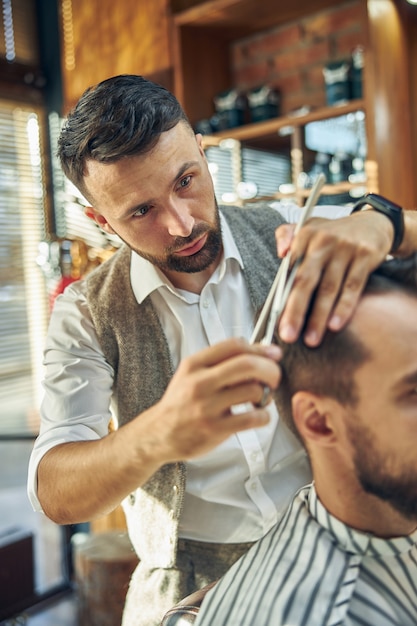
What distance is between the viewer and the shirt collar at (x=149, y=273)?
1.66 metres

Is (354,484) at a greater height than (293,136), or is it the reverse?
(293,136)

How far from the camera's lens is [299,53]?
141 inches

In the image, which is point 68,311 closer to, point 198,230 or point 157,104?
point 198,230

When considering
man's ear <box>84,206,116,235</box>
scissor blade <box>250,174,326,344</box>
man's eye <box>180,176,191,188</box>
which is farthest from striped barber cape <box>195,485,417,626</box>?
man's ear <box>84,206,116,235</box>

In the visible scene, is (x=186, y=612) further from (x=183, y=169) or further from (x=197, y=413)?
(x=183, y=169)

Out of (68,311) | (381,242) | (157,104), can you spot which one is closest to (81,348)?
(68,311)

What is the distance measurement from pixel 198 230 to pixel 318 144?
6.26ft

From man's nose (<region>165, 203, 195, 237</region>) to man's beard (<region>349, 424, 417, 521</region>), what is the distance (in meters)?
0.61

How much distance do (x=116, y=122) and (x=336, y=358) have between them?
703 millimetres

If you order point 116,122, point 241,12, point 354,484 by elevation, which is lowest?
point 354,484

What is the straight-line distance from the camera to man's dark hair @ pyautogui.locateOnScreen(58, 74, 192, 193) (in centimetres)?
142

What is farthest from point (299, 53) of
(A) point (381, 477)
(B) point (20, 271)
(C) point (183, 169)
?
(A) point (381, 477)

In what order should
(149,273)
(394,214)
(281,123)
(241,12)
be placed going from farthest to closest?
(241,12)
(281,123)
(149,273)
(394,214)

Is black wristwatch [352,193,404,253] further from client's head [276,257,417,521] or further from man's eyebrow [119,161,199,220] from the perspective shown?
man's eyebrow [119,161,199,220]
